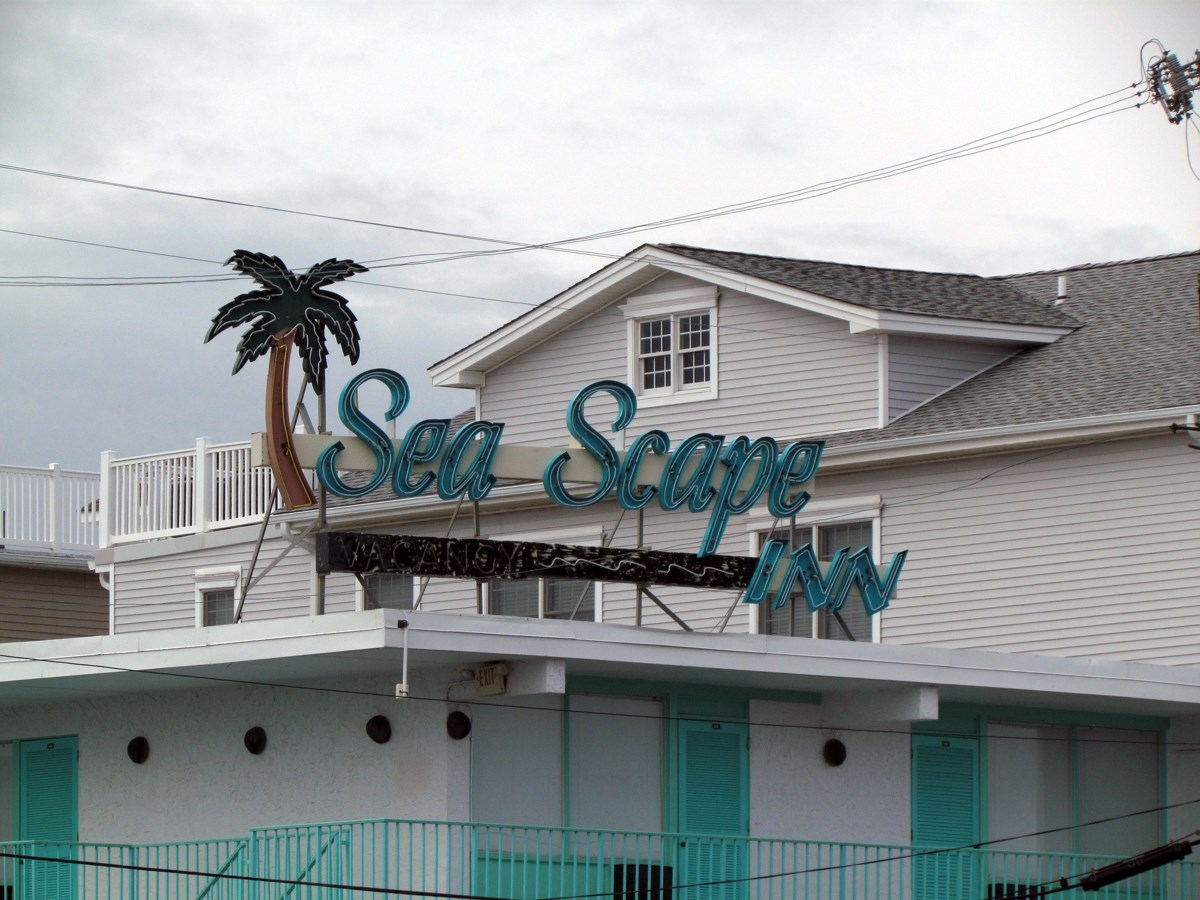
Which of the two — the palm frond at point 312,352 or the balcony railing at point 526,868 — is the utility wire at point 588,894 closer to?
the balcony railing at point 526,868

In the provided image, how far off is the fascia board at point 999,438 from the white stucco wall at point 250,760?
8731 millimetres

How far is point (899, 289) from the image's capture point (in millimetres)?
29469

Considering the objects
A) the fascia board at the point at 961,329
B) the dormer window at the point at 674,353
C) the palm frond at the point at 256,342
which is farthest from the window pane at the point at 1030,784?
the palm frond at the point at 256,342

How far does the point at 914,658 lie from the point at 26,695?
9.40 m

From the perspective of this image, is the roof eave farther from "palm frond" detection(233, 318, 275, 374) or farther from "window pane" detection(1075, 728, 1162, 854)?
"palm frond" detection(233, 318, 275, 374)

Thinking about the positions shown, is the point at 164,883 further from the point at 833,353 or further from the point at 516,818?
the point at 833,353

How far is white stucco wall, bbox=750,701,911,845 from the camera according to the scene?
21.7 metres

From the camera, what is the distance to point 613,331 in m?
29.8

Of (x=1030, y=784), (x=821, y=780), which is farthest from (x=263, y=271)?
(x=1030, y=784)

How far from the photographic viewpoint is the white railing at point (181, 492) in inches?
1245

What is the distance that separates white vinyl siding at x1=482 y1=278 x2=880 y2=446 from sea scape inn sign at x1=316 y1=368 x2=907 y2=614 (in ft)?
15.7

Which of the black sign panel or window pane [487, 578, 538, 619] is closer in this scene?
the black sign panel

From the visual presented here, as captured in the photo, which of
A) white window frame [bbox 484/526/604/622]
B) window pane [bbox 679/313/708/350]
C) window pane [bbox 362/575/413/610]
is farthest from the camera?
window pane [bbox 362/575/413/610]

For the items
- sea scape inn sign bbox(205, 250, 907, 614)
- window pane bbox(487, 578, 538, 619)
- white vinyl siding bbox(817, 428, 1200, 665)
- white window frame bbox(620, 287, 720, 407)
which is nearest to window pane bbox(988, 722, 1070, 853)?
white vinyl siding bbox(817, 428, 1200, 665)
